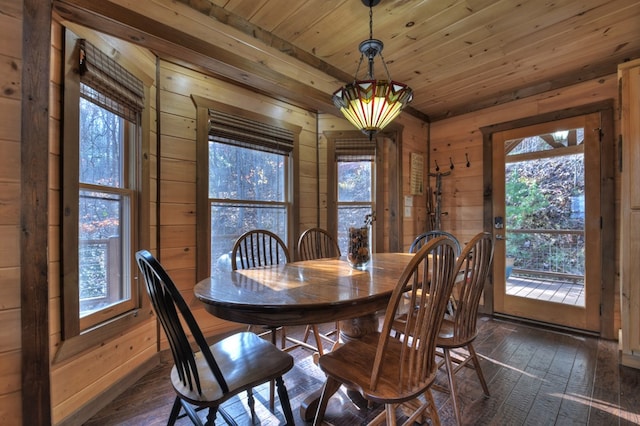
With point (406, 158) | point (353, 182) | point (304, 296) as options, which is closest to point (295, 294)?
point (304, 296)

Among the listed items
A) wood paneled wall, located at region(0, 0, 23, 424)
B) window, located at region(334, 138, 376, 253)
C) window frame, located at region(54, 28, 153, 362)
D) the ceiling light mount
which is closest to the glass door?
window, located at region(334, 138, 376, 253)

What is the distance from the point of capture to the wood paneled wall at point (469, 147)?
299cm

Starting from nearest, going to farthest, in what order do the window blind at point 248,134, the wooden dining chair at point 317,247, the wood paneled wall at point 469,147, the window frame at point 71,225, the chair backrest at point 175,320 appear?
1. the chair backrest at point 175,320
2. the window frame at point 71,225
3. the wooden dining chair at point 317,247
4. the window blind at point 248,134
5. the wood paneled wall at point 469,147

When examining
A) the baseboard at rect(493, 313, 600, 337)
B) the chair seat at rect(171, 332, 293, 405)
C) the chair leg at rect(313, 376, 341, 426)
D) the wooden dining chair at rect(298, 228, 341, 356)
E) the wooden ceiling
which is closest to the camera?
the chair seat at rect(171, 332, 293, 405)

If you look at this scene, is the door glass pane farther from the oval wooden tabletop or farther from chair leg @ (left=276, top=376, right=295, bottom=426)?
chair leg @ (left=276, top=376, right=295, bottom=426)

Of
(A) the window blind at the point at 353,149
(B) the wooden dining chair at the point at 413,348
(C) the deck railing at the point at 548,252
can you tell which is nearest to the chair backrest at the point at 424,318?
(B) the wooden dining chair at the point at 413,348

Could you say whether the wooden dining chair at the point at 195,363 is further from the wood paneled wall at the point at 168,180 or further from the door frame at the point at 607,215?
the door frame at the point at 607,215

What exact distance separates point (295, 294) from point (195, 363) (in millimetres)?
451

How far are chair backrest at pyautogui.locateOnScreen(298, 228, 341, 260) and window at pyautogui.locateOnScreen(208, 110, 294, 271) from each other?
21.1 inches

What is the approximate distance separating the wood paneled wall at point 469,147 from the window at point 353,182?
100cm

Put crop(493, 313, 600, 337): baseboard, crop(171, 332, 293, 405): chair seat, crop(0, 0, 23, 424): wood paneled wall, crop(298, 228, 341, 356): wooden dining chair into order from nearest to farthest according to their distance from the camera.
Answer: crop(171, 332, 293, 405): chair seat < crop(0, 0, 23, 424): wood paneled wall < crop(298, 228, 341, 356): wooden dining chair < crop(493, 313, 600, 337): baseboard

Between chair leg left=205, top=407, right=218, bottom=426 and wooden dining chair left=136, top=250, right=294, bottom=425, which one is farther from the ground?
wooden dining chair left=136, top=250, right=294, bottom=425

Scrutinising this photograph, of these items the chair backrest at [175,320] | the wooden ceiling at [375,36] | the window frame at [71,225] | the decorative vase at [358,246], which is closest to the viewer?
the chair backrest at [175,320]

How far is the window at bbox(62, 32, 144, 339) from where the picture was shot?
1577mm
